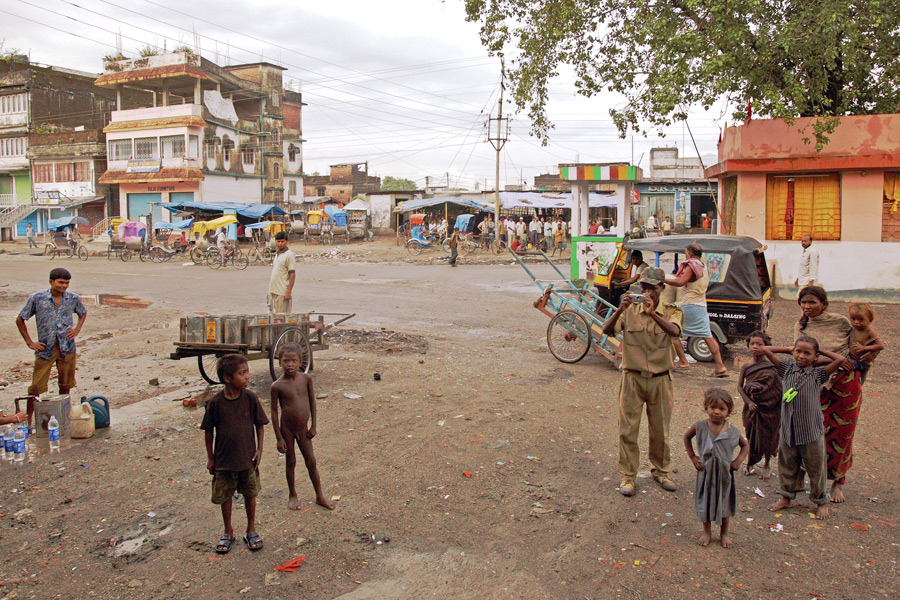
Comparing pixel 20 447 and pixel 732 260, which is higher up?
pixel 732 260

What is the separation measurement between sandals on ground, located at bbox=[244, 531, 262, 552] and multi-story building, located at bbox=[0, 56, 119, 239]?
48.8 m

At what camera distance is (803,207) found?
15.8 m

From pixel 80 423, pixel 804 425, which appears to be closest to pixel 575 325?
pixel 804 425

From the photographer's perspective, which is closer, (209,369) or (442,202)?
(209,369)

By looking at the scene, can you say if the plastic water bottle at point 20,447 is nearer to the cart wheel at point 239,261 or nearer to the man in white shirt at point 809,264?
the man in white shirt at point 809,264

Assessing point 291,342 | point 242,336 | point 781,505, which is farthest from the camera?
point 291,342

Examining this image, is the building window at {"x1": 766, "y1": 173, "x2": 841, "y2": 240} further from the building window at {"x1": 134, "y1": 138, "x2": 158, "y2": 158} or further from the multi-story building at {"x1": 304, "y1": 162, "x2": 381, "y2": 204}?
the multi-story building at {"x1": 304, "y1": 162, "x2": 381, "y2": 204}

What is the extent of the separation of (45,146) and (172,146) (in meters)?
10.7

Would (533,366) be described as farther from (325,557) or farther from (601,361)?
(325,557)

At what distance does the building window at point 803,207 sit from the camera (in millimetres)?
15578

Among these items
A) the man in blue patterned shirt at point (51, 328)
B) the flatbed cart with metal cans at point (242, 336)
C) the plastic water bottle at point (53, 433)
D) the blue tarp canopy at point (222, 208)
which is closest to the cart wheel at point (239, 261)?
the blue tarp canopy at point (222, 208)

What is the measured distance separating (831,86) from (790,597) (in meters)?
15.6

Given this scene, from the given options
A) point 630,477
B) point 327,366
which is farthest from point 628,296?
point 327,366

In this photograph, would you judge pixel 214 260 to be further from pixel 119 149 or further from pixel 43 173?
pixel 43 173
